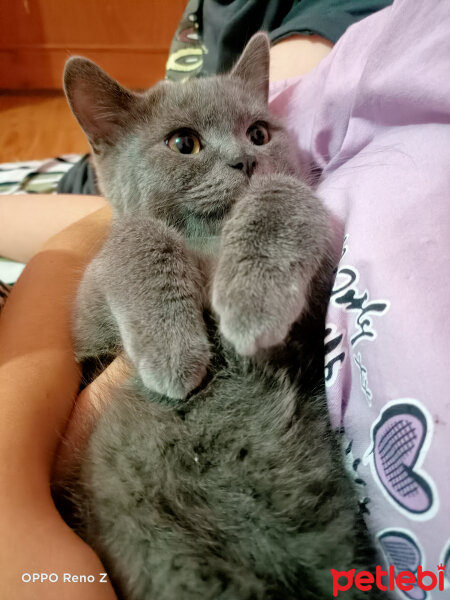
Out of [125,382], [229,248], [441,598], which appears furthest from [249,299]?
[441,598]

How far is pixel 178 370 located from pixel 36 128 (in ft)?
9.18

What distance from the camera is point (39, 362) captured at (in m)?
0.84

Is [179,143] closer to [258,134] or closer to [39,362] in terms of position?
[258,134]

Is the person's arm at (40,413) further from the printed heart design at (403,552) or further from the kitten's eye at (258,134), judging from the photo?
the kitten's eye at (258,134)

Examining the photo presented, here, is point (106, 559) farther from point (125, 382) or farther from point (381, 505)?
point (381, 505)

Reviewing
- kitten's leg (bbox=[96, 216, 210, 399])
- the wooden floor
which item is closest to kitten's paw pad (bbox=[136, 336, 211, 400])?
kitten's leg (bbox=[96, 216, 210, 399])

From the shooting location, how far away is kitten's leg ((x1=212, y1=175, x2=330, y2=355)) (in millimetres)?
580

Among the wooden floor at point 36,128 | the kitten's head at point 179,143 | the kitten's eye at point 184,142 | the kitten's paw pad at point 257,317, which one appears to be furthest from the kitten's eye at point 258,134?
the wooden floor at point 36,128

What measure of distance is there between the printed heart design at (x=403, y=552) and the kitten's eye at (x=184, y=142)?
0.69 m

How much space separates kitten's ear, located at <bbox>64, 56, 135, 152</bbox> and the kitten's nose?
295 millimetres

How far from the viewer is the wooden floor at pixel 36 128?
2688mm

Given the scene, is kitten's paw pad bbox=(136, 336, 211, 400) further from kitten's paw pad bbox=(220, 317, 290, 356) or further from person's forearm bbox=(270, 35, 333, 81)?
person's forearm bbox=(270, 35, 333, 81)

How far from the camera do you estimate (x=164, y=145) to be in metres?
0.88

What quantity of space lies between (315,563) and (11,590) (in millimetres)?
370
